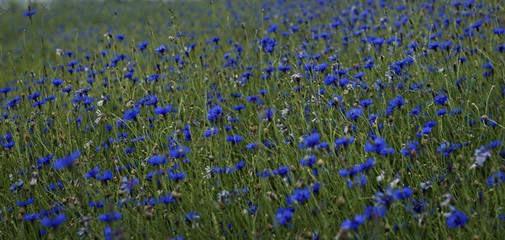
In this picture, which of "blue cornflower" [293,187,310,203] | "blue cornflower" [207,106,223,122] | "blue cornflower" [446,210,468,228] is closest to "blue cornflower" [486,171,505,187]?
"blue cornflower" [446,210,468,228]

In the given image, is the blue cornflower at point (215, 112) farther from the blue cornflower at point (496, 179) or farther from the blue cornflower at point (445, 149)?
Result: the blue cornflower at point (496, 179)

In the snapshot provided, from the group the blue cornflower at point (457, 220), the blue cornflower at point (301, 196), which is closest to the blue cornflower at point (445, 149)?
the blue cornflower at point (457, 220)

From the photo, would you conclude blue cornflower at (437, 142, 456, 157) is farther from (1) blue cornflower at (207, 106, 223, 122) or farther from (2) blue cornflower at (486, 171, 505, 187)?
(1) blue cornflower at (207, 106, 223, 122)

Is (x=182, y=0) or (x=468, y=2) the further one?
Result: (x=182, y=0)

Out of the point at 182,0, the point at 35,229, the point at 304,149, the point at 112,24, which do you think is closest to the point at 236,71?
the point at 304,149

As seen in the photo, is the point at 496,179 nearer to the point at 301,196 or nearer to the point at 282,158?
the point at 301,196

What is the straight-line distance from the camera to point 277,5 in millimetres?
9242

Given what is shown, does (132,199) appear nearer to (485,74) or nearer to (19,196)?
(19,196)

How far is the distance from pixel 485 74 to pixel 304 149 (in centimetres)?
155

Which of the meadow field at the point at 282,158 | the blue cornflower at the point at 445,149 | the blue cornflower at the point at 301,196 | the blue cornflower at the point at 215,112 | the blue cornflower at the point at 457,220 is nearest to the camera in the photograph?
the blue cornflower at the point at 457,220

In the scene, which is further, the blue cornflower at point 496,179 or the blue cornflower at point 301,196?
the blue cornflower at point 496,179

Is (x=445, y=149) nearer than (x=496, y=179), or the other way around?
(x=496, y=179)

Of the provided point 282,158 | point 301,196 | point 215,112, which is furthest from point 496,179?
point 215,112

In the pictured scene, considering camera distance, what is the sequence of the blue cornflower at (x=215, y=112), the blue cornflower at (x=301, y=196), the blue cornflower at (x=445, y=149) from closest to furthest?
the blue cornflower at (x=301, y=196), the blue cornflower at (x=445, y=149), the blue cornflower at (x=215, y=112)
